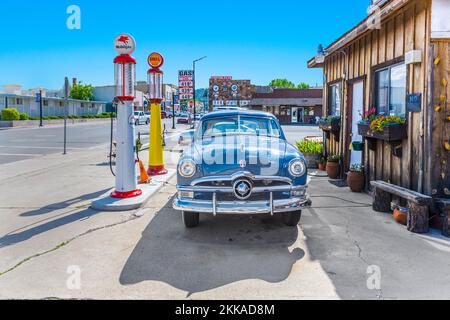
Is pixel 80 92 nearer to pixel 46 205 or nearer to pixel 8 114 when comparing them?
pixel 8 114

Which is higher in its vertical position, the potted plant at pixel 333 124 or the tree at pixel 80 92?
the tree at pixel 80 92

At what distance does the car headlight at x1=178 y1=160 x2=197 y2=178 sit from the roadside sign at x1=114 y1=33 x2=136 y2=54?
308 cm

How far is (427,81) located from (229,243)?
146 inches

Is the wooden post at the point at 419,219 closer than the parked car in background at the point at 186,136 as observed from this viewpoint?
Yes

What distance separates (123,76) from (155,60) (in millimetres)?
3050

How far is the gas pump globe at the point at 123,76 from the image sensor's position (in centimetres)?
674

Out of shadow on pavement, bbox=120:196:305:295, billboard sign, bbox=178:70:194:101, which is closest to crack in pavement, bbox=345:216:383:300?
shadow on pavement, bbox=120:196:305:295

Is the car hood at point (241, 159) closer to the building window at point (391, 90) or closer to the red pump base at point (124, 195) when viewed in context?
the red pump base at point (124, 195)

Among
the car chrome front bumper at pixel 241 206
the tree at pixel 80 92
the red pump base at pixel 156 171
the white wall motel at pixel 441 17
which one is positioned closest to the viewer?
the car chrome front bumper at pixel 241 206

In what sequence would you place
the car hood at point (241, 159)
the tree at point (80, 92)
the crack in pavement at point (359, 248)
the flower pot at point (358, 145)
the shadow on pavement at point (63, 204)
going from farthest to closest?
the tree at point (80, 92)
the flower pot at point (358, 145)
the shadow on pavement at point (63, 204)
the car hood at point (241, 159)
the crack in pavement at point (359, 248)

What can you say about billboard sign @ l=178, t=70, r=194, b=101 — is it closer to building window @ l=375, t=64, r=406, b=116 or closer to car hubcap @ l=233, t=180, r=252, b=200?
building window @ l=375, t=64, r=406, b=116

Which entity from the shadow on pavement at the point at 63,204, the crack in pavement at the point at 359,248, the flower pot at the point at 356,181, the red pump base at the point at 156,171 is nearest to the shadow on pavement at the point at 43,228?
the shadow on pavement at the point at 63,204

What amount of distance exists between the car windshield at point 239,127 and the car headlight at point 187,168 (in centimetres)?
139
